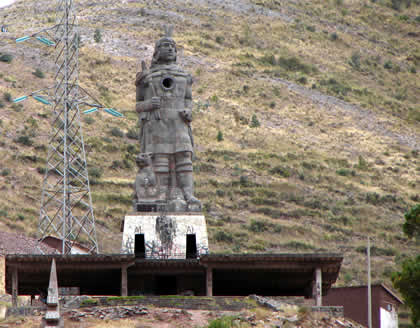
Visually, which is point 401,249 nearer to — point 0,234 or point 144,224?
point 0,234

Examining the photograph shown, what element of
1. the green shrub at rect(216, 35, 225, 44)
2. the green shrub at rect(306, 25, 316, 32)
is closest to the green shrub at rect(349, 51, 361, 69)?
the green shrub at rect(306, 25, 316, 32)

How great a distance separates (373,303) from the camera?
37.8 m

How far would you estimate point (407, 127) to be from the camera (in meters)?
109

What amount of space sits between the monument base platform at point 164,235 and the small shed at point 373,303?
32.5 ft

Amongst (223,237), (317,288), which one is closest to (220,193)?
(223,237)

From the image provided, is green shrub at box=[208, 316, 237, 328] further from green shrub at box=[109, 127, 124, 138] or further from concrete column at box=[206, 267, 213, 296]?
green shrub at box=[109, 127, 124, 138]

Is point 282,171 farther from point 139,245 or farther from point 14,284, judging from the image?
point 14,284

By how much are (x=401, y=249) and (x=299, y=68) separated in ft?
192

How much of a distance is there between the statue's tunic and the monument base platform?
8.50ft

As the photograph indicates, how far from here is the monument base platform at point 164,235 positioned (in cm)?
2972

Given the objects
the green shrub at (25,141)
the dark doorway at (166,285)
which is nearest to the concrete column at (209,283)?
the dark doorway at (166,285)

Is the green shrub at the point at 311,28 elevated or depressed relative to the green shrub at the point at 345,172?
elevated

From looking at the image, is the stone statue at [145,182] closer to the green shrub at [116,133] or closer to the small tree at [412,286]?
the small tree at [412,286]

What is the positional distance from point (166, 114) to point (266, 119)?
73.0m
